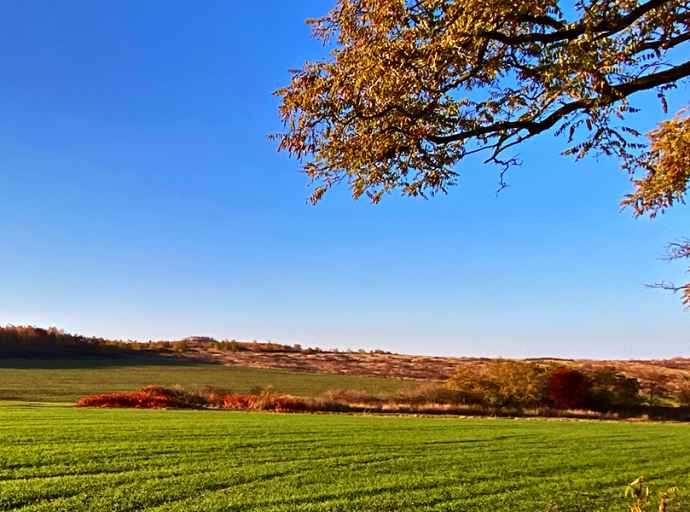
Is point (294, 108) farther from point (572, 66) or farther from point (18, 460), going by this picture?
point (18, 460)

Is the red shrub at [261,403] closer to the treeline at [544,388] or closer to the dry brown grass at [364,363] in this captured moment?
the treeline at [544,388]

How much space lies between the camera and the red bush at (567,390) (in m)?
49.9

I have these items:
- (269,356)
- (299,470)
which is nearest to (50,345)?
(269,356)

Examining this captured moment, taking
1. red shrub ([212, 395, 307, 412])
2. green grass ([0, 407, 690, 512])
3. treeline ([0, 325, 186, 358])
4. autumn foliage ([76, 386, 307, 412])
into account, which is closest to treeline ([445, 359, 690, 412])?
red shrub ([212, 395, 307, 412])

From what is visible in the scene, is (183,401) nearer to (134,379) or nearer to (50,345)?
(134,379)

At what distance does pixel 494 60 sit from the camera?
19.5ft

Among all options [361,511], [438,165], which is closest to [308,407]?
[361,511]

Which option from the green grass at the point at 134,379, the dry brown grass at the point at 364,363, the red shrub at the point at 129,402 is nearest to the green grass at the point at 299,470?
the red shrub at the point at 129,402

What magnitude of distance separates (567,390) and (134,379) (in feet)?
147

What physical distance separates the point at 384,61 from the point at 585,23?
2.04m

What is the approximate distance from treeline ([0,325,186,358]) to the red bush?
59895 mm

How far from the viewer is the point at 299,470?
448 inches

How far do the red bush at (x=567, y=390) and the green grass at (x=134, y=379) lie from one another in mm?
16243

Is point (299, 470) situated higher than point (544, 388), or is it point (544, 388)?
point (299, 470)
